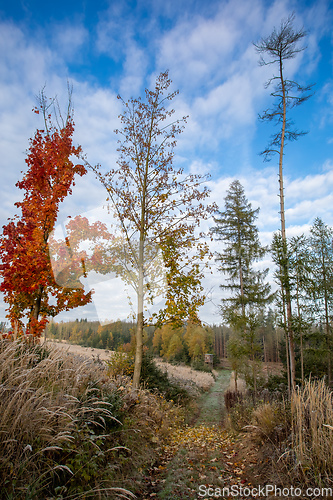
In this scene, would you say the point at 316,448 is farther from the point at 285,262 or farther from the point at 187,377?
the point at 187,377

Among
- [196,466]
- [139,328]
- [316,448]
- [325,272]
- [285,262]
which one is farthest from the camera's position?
[325,272]

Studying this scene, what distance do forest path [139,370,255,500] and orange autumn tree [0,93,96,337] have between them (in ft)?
11.9

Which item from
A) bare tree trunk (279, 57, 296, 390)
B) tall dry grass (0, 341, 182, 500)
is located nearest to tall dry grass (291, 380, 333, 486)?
tall dry grass (0, 341, 182, 500)

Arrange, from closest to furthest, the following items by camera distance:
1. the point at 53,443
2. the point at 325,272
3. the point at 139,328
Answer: the point at 53,443 → the point at 139,328 → the point at 325,272

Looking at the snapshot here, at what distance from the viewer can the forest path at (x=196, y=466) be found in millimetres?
3891

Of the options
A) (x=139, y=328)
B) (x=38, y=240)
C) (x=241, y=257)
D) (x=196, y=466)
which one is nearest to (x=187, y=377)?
(x=241, y=257)

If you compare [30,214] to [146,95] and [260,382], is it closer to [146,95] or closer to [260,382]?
[146,95]

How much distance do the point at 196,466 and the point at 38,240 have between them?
18.5 feet

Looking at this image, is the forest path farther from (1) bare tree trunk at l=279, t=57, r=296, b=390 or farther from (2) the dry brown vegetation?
(2) the dry brown vegetation

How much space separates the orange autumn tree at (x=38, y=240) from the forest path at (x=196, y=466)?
3638 mm

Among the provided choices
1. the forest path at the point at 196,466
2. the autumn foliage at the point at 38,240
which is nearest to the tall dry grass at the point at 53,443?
the forest path at the point at 196,466

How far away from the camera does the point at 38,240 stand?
6.02 metres

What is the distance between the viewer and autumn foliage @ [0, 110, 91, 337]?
5586 millimetres

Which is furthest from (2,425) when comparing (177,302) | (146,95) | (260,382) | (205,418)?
(260,382)
